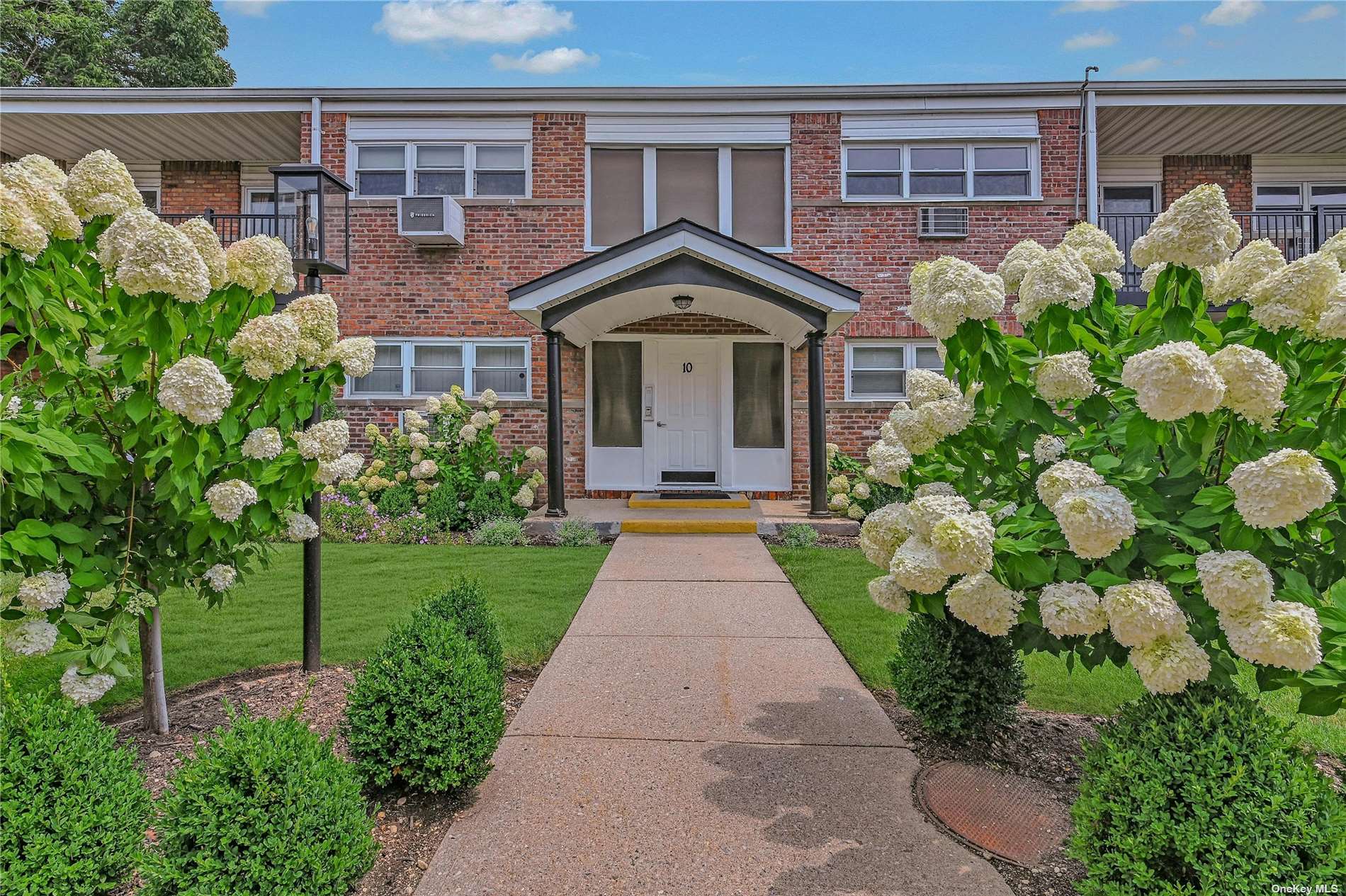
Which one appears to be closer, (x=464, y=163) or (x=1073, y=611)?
(x=1073, y=611)

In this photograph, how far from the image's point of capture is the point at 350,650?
471 cm

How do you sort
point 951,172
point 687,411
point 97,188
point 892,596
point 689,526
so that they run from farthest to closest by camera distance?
point 687,411, point 951,172, point 689,526, point 892,596, point 97,188

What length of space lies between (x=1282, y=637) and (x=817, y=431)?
7.47 meters

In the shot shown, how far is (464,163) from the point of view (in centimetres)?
1146

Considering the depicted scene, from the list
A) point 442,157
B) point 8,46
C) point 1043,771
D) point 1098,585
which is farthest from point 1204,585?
point 8,46

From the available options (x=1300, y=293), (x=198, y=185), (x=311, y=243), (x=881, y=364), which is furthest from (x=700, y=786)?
(x=198, y=185)

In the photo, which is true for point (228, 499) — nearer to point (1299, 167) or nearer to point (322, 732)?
point (322, 732)

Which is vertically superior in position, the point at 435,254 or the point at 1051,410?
the point at 435,254

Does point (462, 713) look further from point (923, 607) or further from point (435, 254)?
point (435, 254)

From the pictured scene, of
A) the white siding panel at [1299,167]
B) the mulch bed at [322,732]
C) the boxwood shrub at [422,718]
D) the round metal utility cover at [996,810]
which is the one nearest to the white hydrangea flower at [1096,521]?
the round metal utility cover at [996,810]

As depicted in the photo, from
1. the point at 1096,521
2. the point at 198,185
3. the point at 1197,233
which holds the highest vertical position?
the point at 198,185

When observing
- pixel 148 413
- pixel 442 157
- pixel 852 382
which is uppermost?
pixel 442 157

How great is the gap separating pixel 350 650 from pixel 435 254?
324 inches

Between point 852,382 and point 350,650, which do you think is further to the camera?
point 852,382
